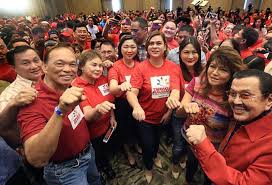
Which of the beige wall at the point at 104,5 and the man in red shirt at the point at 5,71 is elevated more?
the beige wall at the point at 104,5

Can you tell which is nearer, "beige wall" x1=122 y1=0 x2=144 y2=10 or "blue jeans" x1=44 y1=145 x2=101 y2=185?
"blue jeans" x1=44 y1=145 x2=101 y2=185

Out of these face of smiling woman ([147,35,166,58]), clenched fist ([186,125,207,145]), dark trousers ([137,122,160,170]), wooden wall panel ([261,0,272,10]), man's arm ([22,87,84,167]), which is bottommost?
dark trousers ([137,122,160,170])

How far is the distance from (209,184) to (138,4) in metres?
19.9

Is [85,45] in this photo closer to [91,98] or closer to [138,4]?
[91,98]

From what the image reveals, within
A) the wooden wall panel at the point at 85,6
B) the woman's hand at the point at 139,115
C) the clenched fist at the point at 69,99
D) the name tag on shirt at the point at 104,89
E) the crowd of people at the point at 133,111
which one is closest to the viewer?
the clenched fist at the point at 69,99

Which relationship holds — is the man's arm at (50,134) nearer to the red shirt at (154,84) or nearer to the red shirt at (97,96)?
the red shirt at (97,96)

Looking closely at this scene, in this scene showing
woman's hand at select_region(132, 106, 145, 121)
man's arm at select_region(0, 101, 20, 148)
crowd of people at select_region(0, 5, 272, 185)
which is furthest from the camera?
woman's hand at select_region(132, 106, 145, 121)

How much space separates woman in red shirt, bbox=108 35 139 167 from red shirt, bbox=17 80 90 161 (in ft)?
2.49

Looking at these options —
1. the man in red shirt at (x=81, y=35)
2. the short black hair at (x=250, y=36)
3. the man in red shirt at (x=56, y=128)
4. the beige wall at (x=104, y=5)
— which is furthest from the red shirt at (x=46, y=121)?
the beige wall at (x=104, y=5)

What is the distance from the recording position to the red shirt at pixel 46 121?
1.24m

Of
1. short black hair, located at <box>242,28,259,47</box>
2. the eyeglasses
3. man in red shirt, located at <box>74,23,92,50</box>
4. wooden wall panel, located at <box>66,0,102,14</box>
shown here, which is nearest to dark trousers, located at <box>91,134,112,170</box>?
the eyeglasses

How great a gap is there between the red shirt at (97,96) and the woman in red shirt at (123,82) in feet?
0.29

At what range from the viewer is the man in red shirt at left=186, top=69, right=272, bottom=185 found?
1178 millimetres

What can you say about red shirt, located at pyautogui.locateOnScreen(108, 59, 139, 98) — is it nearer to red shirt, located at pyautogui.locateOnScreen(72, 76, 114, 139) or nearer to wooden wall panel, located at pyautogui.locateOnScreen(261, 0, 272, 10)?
red shirt, located at pyautogui.locateOnScreen(72, 76, 114, 139)
